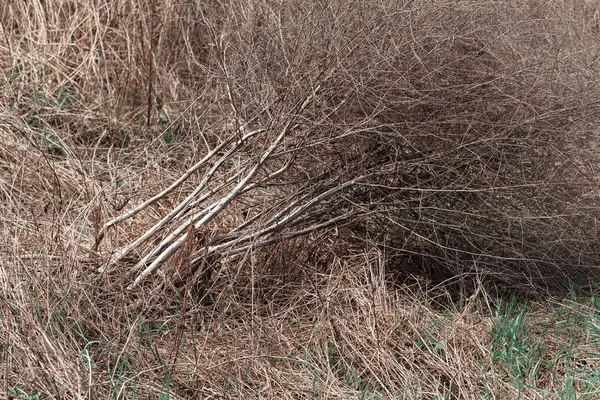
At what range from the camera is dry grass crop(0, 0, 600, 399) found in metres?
3.17

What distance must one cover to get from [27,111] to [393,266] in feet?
8.41

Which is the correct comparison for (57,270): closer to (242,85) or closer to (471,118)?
(242,85)

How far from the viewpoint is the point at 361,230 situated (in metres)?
3.90

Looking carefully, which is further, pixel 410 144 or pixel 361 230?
pixel 361 230

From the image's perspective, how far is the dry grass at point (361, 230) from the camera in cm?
317

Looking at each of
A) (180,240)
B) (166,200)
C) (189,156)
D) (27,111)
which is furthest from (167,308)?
(27,111)

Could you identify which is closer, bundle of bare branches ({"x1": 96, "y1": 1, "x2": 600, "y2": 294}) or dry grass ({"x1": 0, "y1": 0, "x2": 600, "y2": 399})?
dry grass ({"x1": 0, "y1": 0, "x2": 600, "y2": 399})

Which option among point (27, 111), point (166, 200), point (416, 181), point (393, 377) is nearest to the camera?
point (393, 377)

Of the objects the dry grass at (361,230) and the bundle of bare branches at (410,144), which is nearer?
the dry grass at (361,230)

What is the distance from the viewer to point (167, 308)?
3479 mm

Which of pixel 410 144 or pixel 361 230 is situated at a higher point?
pixel 410 144

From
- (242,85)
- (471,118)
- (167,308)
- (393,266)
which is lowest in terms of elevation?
(393,266)

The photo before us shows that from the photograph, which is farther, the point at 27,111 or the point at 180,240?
the point at 27,111

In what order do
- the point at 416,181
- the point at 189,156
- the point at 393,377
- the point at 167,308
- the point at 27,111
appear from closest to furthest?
the point at 393,377 → the point at 167,308 → the point at 416,181 → the point at 189,156 → the point at 27,111
